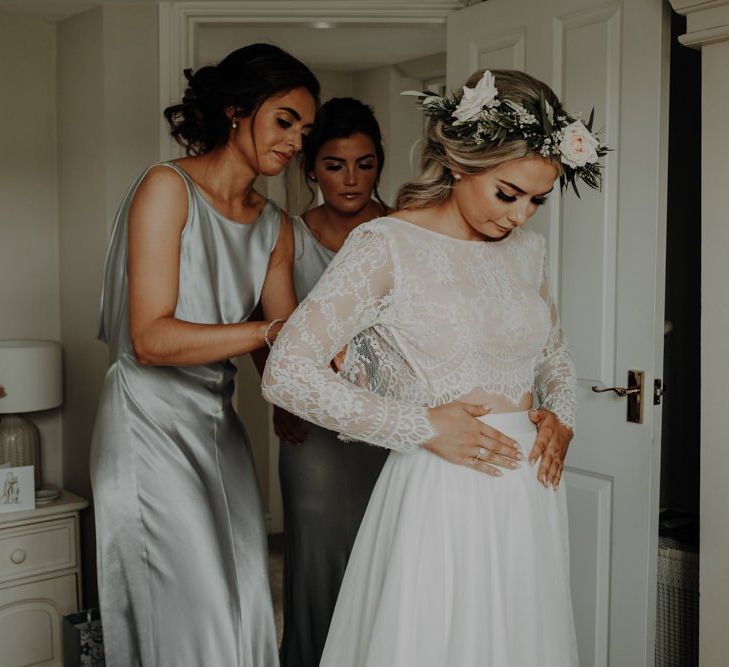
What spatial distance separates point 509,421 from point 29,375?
2226mm

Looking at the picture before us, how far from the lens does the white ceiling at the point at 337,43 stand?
4641mm

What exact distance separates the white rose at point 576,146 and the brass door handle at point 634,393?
1.00 metres

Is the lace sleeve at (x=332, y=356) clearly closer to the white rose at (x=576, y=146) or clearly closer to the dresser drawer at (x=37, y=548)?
the white rose at (x=576, y=146)

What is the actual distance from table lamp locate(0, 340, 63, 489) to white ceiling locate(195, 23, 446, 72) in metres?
1.87

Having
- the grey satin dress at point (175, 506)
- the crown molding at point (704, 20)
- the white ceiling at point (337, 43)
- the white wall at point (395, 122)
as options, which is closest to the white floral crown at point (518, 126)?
the grey satin dress at point (175, 506)

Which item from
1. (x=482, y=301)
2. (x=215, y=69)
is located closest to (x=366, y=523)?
(x=482, y=301)

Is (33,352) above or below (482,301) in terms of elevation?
below

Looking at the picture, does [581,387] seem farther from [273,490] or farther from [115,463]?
[273,490]

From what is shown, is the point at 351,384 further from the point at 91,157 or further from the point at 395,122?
the point at 395,122

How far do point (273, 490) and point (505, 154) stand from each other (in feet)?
13.4

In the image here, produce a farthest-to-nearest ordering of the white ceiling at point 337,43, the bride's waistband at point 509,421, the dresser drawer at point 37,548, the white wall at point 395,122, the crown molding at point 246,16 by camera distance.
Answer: the white wall at point 395,122 → the white ceiling at point 337,43 → the dresser drawer at point 37,548 → the crown molding at point 246,16 → the bride's waistband at point 509,421

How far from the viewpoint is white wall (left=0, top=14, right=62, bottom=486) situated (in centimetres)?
362

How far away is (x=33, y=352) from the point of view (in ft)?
11.2

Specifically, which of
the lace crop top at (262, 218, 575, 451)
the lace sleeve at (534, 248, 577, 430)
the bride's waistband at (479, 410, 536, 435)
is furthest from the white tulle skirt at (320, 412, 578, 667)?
the lace sleeve at (534, 248, 577, 430)
